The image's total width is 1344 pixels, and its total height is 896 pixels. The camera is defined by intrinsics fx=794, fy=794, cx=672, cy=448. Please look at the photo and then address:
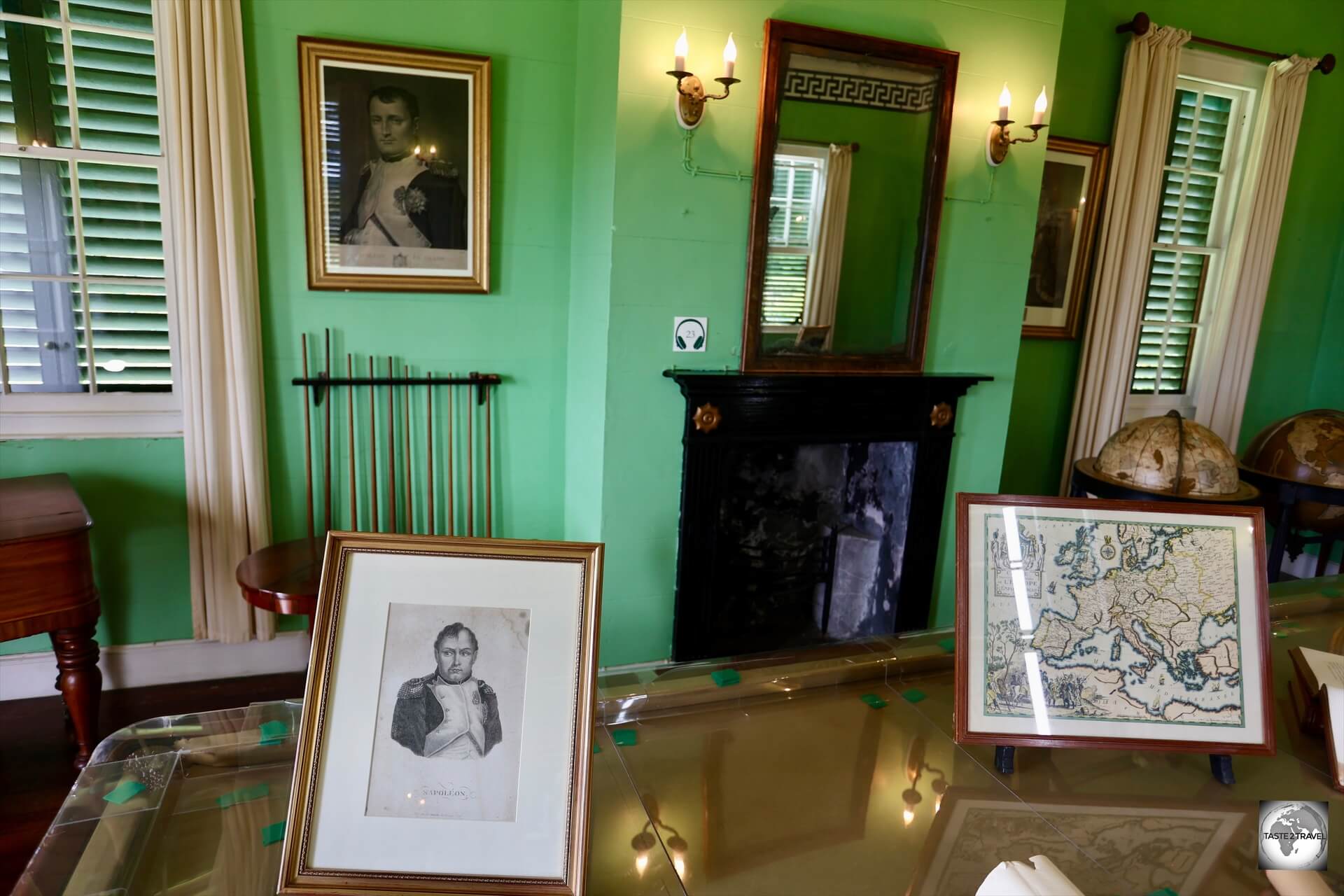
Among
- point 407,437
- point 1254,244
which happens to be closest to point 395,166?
point 407,437

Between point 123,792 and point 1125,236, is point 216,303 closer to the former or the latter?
point 123,792

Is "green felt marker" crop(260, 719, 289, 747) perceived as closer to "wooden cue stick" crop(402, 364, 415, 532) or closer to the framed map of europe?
the framed map of europe

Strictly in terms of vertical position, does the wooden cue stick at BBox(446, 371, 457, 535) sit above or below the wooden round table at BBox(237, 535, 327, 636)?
above

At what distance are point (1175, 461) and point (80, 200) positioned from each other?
3.73 meters

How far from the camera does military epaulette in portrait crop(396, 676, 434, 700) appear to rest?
33.8 inches

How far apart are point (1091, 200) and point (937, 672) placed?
307 cm

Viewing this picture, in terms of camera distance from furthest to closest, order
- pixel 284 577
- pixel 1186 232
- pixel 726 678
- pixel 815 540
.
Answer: pixel 1186 232 < pixel 815 540 < pixel 284 577 < pixel 726 678

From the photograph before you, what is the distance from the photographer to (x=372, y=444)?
2953 mm

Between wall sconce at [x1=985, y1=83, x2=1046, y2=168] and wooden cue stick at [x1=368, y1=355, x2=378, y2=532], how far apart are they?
2.33 metres

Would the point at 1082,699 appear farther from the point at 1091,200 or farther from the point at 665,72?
the point at 1091,200

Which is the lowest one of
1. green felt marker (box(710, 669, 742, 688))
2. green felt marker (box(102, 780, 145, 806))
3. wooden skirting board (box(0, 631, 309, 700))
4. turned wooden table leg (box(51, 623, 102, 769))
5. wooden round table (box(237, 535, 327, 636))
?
wooden skirting board (box(0, 631, 309, 700))

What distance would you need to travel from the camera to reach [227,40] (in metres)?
2.53

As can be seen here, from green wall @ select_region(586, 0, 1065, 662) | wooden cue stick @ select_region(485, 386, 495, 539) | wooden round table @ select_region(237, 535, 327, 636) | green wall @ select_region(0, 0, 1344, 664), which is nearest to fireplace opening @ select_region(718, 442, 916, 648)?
green wall @ select_region(0, 0, 1344, 664)

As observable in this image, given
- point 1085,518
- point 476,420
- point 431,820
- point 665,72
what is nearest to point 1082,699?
point 1085,518
